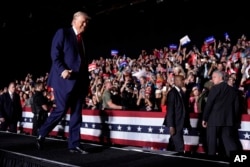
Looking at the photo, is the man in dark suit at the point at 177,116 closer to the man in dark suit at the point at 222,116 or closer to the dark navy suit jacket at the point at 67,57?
the man in dark suit at the point at 222,116

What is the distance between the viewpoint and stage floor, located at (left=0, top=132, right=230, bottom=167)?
319 cm

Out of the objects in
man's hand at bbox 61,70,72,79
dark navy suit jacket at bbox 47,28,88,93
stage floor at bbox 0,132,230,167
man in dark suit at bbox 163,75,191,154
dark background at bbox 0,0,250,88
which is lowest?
stage floor at bbox 0,132,230,167

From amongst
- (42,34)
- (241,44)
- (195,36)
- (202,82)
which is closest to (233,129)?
(202,82)

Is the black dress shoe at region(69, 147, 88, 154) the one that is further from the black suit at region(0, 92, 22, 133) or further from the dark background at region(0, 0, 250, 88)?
the dark background at region(0, 0, 250, 88)

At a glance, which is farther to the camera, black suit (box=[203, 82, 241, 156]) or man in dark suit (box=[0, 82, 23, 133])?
man in dark suit (box=[0, 82, 23, 133])

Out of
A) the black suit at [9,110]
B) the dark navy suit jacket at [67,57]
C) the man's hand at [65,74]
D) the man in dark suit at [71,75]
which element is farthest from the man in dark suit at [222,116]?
the black suit at [9,110]

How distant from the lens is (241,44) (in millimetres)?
9508

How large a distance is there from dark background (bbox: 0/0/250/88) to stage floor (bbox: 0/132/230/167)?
7.92 metres

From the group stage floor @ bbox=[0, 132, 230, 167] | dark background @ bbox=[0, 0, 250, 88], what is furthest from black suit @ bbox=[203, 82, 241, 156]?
dark background @ bbox=[0, 0, 250, 88]

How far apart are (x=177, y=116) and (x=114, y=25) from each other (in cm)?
1065

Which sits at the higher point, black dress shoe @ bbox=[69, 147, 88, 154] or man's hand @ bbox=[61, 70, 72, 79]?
man's hand @ bbox=[61, 70, 72, 79]

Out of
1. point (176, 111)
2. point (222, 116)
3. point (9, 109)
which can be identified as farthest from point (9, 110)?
point (222, 116)

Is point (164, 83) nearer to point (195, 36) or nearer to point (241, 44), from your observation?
point (241, 44)

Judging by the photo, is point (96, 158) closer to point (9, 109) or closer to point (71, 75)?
point (71, 75)
